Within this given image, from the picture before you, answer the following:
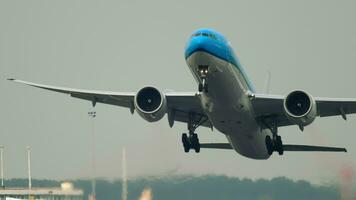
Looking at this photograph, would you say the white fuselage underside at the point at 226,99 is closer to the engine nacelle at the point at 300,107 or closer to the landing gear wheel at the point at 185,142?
the engine nacelle at the point at 300,107

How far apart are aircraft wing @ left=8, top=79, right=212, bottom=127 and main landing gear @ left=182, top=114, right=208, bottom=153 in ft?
0.47

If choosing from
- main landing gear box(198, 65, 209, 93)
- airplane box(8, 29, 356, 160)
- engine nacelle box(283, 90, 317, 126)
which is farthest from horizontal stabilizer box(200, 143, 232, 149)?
main landing gear box(198, 65, 209, 93)

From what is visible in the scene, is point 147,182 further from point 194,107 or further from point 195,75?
point 195,75

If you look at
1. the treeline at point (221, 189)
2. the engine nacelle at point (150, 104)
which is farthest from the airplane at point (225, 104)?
the treeline at point (221, 189)

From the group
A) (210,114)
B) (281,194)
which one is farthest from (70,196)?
(210,114)

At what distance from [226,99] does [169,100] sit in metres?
3.89

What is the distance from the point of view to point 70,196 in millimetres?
59656

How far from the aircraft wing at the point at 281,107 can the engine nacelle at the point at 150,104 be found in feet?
13.9

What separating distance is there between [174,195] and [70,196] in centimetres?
931

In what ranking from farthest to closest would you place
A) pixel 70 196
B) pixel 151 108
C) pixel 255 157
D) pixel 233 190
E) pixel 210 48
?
1. pixel 70 196
2. pixel 233 190
3. pixel 255 157
4. pixel 151 108
5. pixel 210 48

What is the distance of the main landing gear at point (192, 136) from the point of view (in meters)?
47.0

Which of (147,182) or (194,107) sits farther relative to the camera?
(147,182)

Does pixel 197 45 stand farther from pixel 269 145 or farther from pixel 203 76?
pixel 269 145

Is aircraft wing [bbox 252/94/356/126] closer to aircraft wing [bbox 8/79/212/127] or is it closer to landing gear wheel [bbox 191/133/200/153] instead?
aircraft wing [bbox 8/79/212/127]
